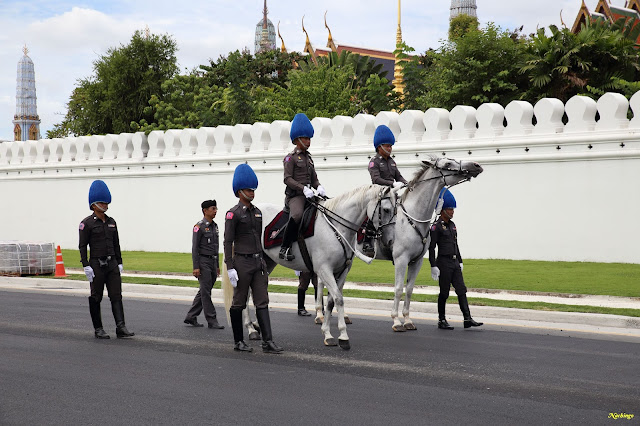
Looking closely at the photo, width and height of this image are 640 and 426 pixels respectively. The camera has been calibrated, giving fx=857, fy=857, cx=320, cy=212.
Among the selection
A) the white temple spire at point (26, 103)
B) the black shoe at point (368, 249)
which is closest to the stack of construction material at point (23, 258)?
the black shoe at point (368, 249)

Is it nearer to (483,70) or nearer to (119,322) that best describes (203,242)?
(119,322)

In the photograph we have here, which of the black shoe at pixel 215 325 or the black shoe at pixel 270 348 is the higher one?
the black shoe at pixel 270 348

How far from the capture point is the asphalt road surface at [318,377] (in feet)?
24.4

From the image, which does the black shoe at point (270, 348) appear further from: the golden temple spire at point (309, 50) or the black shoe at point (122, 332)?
the golden temple spire at point (309, 50)

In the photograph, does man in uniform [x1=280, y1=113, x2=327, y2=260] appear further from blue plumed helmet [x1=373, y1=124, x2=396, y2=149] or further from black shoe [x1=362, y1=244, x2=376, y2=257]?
blue plumed helmet [x1=373, y1=124, x2=396, y2=149]

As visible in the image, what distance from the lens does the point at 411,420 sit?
7.18 meters

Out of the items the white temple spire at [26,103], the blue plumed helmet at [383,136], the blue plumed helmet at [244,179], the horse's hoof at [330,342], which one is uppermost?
the white temple spire at [26,103]

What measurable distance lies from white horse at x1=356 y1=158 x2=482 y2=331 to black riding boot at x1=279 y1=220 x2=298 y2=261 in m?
1.41

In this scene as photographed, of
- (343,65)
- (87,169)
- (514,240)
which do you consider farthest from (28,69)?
(514,240)

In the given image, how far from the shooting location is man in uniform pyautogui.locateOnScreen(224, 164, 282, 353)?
34.6 feet

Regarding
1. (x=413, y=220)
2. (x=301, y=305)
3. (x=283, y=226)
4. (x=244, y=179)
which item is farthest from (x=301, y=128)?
(x=301, y=305)

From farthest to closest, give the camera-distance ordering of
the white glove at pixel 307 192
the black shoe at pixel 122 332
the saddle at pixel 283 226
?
the black shoe at pixel 122 332, the saddle at pixel 283 226, the white glove at pixel 307 192

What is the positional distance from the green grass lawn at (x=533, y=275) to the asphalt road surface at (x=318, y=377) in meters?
3.25

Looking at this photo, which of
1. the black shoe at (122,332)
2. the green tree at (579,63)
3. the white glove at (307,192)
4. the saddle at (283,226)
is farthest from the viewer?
the green tree at (579,63)
